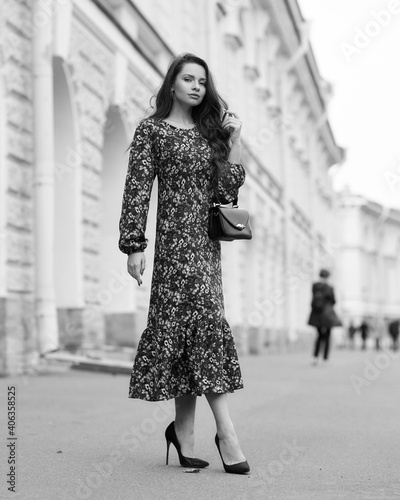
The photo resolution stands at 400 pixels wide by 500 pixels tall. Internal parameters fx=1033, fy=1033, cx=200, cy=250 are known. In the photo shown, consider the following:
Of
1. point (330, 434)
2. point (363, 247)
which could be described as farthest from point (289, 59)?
point (363, 247)

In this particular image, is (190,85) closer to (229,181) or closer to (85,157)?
(229,181)

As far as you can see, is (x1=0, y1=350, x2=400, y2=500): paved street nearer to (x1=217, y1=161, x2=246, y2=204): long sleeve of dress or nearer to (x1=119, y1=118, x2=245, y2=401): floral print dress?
(x1=119, y1=118, x2=245, y2=401): floral print dress

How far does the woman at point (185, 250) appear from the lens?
411 cm

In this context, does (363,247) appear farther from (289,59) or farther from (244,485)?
(244,485)

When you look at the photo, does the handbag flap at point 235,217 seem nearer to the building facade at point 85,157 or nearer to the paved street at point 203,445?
the paved street at point 203,445

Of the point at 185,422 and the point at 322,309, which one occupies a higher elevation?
the point at 322,309

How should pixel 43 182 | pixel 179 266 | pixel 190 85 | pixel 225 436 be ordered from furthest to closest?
1. pixel 43 182
2. pixel 190 85
3. pixel 179 266
4. pixel 225 436

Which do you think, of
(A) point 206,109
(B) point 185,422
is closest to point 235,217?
(A) point 206,109

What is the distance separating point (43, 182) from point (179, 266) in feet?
19.1

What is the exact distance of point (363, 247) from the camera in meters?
69.9

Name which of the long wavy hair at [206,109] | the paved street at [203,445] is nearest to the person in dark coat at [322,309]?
the paved street at [203,445]

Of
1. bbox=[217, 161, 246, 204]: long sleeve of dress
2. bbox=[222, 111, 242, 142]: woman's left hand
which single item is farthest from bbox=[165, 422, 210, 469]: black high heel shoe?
bbox=[222, 111, 242, 142]: woman's left hand

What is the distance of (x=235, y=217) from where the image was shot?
419cm

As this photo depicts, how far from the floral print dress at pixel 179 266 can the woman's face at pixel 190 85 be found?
130mm
